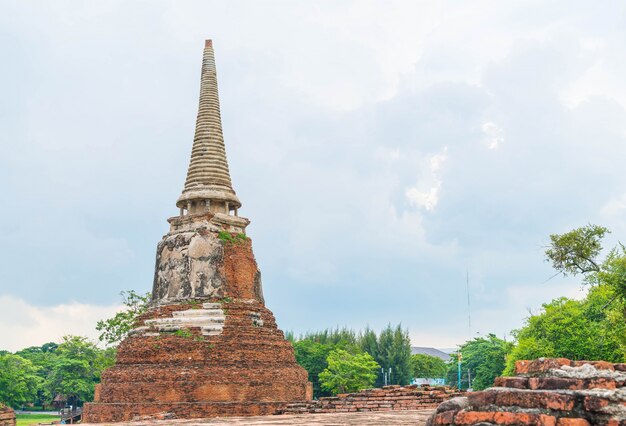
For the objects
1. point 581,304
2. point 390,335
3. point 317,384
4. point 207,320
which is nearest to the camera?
point 207,320

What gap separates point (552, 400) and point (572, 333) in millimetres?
24937

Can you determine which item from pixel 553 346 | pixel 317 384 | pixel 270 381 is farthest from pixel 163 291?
pixel 317 384

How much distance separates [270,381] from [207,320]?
10.1ft

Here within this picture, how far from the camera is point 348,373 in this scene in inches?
1618

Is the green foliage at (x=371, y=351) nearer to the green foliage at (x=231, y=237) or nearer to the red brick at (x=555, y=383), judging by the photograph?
the green foliage at (x=231, y=237)

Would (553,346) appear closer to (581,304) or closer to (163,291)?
(581,304)

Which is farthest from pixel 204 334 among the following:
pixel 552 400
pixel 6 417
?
pixel 552 400

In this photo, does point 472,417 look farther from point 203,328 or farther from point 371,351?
point 371,351

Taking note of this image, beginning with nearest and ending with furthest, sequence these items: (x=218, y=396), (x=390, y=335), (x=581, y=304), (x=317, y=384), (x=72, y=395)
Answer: (x=218, y=396)
(x=581, y=304)
(x=317, y=384)
(x=390, y=335)
(x=72, y=395)

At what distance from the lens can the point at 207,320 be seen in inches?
889

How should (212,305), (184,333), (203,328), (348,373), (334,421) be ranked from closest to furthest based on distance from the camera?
1. (334,421)
2. (184,333)
3. (203,328)
4. (212,305)
5. (348,373)

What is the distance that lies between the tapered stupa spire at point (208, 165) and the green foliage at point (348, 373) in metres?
18.6

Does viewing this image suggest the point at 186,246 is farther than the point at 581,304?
No

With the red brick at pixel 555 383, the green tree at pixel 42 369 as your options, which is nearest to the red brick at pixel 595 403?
the red brick at pixel 555 383
